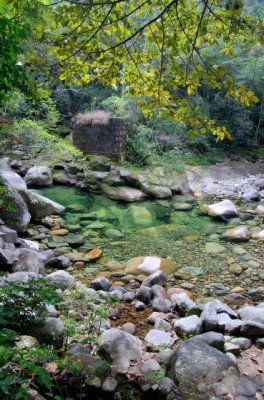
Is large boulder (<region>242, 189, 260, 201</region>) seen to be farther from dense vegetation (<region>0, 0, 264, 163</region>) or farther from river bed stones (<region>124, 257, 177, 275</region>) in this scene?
dense vegetation (<region>0, 0, 264, 163</region>)

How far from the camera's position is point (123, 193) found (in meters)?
10.9

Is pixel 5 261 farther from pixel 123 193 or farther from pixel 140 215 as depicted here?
pixel 123 193

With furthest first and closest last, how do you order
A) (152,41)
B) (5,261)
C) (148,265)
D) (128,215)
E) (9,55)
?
1. (128,215)
2. (148,265)
3. (5,261)
4. (152,41)
5. (9,55)

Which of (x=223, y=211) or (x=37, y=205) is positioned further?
(x=223, y=211)

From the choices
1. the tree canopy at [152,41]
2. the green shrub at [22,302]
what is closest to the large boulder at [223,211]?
the tree canopy at [152,41]

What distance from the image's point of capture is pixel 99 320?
3576 millimetres

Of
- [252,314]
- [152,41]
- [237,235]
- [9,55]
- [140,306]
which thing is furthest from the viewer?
[237,235]

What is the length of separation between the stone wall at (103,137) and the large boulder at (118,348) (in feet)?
35.7

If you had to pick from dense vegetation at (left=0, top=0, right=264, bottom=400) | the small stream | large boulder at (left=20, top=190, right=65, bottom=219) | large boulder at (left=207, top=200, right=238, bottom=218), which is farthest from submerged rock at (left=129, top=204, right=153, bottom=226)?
dense vegetation at (left=0, top=0, right=264, bottom=400)

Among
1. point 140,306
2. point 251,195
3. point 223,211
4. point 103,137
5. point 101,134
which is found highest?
point 101,134

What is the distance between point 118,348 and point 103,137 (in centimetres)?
1164

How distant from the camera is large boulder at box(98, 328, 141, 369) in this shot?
2832 millimetres

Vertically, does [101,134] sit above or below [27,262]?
above

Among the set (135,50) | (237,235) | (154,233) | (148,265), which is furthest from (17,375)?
(237,235)
